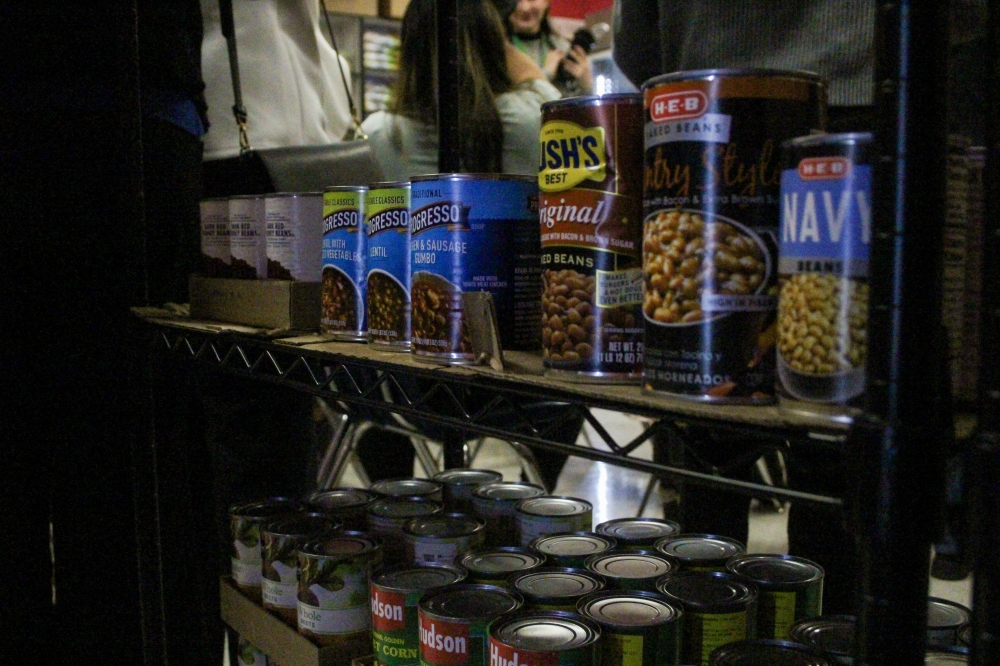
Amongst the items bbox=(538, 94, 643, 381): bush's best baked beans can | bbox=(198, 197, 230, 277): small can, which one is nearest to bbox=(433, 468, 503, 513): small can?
bbox=(198, 197, 230, 277): small can

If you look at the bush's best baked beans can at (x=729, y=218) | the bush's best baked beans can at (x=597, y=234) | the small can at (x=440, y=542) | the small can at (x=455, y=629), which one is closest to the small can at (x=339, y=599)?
the small can at (x=440, y=542)

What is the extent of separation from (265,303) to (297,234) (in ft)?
0.37

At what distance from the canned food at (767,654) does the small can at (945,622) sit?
0.12m

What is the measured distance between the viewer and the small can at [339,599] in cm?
123

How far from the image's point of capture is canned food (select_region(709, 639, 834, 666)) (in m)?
0.91

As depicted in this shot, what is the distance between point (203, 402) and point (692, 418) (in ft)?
4.52

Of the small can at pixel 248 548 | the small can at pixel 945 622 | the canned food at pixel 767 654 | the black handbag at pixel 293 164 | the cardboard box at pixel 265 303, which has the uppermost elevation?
the black handbag at pixel 293 164

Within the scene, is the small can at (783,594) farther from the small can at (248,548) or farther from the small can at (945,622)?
the small can at (248,548)

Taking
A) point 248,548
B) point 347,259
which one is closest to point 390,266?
point 347,259

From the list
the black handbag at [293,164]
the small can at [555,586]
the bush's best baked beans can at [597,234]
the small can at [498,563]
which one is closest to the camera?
the bush's best baked beans can at [597,234]

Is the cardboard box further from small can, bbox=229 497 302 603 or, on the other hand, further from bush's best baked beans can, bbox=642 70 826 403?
bush's best baked beans can, bbox=642 70 826 403

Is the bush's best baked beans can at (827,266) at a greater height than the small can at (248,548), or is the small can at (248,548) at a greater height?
the bush's best baked beans can at (827,266)

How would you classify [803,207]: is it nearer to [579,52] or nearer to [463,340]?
[463,340]

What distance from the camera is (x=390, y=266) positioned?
44.0 inches
